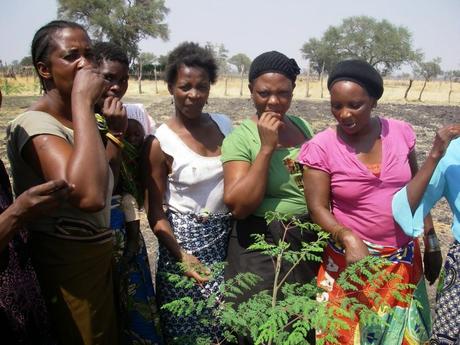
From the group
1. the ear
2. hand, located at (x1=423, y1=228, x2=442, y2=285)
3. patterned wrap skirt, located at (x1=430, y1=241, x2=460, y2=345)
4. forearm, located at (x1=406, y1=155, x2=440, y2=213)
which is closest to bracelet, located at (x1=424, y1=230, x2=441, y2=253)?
hand, located at (x1=423, y1=228, x2=442, y2=285)

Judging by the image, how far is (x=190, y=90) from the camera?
2430 mm

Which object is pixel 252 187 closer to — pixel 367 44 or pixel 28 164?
pixel 28 164

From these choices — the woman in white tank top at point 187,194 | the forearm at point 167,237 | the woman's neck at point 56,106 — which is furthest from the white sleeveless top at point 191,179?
the woman's neck at point 56,106

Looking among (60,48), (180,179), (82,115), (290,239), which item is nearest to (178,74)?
(180,179)

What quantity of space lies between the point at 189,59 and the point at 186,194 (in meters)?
0.77

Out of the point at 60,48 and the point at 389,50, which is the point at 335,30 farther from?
the point at 60,48

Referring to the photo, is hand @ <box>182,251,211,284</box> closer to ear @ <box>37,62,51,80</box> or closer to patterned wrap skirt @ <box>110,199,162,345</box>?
patterned wrap skirt @ <box>110,199,162,345</box>

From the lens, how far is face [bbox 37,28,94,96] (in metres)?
1.79

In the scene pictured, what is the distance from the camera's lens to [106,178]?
1.61 metres

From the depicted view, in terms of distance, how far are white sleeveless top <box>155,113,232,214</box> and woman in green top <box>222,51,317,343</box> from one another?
0.62 ft

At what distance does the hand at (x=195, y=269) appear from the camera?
1.86 meters

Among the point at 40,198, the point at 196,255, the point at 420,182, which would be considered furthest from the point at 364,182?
the point at 40,198

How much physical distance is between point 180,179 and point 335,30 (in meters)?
56.3

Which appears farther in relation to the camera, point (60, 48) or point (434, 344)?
point (434, 344)
